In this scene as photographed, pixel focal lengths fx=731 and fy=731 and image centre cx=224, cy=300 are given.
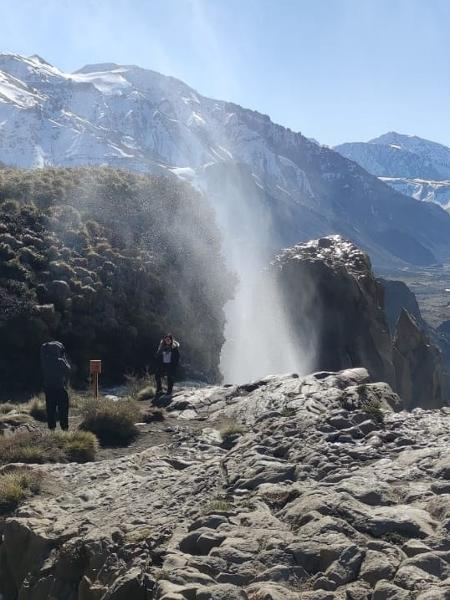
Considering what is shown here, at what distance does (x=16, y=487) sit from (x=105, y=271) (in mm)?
15812

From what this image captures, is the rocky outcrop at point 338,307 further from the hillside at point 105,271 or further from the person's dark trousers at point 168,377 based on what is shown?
the person's dark trousers at point 168,377

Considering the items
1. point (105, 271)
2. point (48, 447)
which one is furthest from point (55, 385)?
point (105, 271)

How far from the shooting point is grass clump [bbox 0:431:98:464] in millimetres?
13734

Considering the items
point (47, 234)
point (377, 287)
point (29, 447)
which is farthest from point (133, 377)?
point (377, 287)

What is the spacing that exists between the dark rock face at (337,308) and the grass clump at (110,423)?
75.0 feet

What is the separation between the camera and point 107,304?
26.1m

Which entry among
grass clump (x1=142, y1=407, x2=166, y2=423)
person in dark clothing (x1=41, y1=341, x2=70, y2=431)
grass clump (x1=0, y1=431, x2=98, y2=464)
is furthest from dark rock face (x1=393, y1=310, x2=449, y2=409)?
grass clump (x1=0, y1=431, x2=98, y2=464)

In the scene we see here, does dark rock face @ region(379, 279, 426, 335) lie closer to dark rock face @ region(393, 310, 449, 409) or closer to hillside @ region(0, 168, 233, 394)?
dark rock face @ region(393, 310, 449, 409)

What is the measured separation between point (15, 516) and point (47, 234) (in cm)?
1736

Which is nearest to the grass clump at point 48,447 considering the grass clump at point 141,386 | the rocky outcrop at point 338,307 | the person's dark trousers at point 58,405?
the person's dark trousers at point 58,405

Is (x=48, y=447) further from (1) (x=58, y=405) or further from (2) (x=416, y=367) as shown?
(2) (x=416, y=367)

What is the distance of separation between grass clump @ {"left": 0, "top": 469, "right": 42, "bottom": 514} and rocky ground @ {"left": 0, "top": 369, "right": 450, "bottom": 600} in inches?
10.0

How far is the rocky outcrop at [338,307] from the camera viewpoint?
3934cm

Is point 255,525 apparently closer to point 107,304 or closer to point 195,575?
point 195,575
